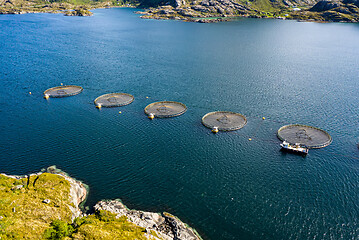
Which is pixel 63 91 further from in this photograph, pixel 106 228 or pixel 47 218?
pixel 106 228

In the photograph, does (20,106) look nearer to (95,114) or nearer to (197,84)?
(95,114)

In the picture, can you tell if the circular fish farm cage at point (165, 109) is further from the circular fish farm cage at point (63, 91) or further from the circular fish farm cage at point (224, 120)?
the circular fish farm cage at point (63, 91)

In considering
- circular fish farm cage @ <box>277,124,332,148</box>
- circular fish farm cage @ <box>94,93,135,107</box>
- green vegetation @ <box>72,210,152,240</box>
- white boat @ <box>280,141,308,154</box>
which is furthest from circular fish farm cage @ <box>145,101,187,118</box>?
green vegetation @ <box>72,210,152,240</box>

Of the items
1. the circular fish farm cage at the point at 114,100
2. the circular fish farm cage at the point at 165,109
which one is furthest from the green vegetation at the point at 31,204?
the circular fish farm cage at the point at 114,100

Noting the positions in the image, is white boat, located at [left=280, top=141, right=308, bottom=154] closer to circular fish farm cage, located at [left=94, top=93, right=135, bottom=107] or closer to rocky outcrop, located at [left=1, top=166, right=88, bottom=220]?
rocky outcrop, located at [left=1, top=166, right=88, bottom=220]

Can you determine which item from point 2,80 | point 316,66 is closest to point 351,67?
point 316,66

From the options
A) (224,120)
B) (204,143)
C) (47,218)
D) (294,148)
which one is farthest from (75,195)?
(294,148)

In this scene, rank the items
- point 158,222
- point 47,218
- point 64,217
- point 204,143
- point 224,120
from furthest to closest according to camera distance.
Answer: point 224,120 < point 204,143 < point 158,222 < point 64,217 < point 47,218
